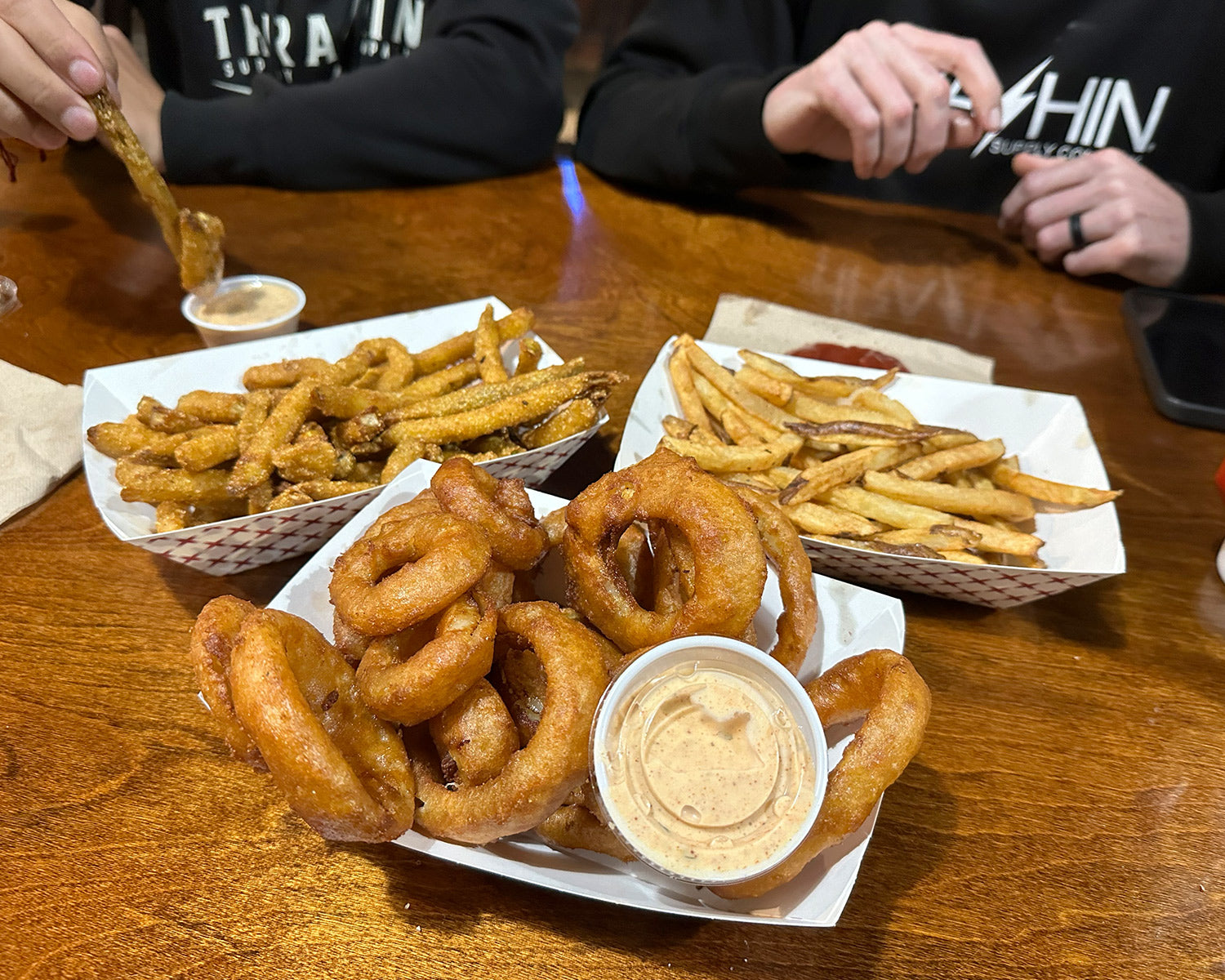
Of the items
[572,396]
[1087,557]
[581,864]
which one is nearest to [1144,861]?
[1087,557]

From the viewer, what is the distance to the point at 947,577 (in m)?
1.47

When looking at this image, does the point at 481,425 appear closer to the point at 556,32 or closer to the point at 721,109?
the point at 721,109

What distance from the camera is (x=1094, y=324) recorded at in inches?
102

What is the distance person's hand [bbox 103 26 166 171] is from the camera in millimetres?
2691

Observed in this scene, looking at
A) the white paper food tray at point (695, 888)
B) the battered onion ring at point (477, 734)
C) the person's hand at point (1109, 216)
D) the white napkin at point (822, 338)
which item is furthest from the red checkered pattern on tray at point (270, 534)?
the person's hand at point (1109, 216)

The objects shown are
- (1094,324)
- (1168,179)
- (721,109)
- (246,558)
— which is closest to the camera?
(246,558)

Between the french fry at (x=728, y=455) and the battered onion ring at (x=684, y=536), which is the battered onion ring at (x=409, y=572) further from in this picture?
the french fry at (x=728, y=455)

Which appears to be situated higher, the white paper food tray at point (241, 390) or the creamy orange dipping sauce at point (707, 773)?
the creamy orange dipping sauce at point (707, 773)

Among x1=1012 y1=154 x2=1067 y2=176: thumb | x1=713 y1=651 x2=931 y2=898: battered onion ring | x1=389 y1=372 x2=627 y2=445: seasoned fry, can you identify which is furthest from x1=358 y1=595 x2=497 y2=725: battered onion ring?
x1=1012 y1=154 x2=1067 y2=176: thumb

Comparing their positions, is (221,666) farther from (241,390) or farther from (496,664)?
(241,390)

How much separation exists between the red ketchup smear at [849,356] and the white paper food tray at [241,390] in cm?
74

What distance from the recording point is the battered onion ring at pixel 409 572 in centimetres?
102

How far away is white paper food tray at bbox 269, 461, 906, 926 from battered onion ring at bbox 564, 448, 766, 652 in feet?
0.89

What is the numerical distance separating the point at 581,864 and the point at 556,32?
3.25m
